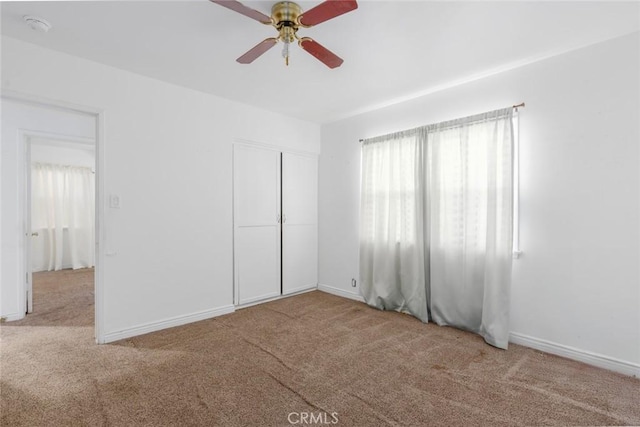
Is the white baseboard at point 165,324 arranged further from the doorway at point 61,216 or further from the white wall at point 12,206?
the doorway at point 61,216

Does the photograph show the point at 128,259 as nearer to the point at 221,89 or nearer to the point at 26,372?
the point at 26,372

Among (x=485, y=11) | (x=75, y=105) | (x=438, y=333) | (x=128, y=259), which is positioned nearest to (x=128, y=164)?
(x=75, y=105)

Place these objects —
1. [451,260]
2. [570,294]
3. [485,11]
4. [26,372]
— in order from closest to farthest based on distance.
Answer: [485,11] → [26,372] → [570,294] → [451,260]

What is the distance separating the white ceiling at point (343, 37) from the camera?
6.59 feet

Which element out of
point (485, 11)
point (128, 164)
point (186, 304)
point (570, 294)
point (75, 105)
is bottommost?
point (186, 304)

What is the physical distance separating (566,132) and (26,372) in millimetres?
4730

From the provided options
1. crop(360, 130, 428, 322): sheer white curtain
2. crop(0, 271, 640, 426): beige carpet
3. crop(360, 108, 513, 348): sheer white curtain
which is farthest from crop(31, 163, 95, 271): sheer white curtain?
crop(360, 108, 513, 348): sheer white curtain

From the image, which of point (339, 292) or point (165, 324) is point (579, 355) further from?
point (165, 324)

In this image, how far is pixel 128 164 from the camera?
2.93m

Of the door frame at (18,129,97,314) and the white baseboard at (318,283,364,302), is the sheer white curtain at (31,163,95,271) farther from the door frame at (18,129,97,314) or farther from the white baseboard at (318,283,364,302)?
the white baseboard at (318,283,364,302)

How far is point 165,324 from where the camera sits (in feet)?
10.3

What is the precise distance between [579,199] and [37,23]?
4.34m

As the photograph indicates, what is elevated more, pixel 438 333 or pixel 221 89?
pixel 221 89

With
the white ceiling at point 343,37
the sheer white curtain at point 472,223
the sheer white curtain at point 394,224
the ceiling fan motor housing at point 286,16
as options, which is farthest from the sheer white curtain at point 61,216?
the sheer white curtain at point 472,223
